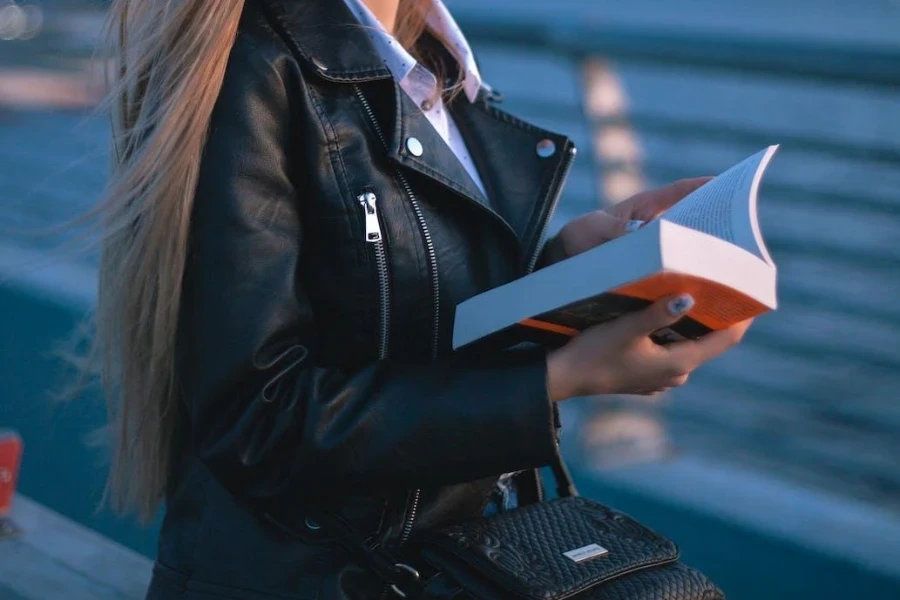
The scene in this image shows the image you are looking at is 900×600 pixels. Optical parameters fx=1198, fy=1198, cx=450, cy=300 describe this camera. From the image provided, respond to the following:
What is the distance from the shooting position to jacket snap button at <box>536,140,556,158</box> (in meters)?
1.75

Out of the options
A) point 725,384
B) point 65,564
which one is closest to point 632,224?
point 65,564

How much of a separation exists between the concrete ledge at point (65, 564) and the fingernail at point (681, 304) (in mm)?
1458

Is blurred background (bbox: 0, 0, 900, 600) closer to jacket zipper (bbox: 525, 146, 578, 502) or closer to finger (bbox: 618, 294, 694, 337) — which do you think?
jacket zipper (bbox: 525, 146, 578, 502)

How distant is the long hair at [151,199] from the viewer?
4.51 ft

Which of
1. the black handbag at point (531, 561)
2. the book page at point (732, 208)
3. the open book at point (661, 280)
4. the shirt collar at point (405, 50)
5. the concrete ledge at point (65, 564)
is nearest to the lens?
the open book at point (661, 280)

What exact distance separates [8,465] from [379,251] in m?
1.34

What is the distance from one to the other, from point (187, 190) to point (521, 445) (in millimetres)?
482

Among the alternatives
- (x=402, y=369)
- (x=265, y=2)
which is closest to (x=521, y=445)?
(x=402, y=369)

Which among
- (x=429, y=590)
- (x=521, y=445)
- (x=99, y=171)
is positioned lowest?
(x=99, y=171)

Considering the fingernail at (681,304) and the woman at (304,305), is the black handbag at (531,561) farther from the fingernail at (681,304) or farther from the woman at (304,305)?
the fingernail at (681,304)

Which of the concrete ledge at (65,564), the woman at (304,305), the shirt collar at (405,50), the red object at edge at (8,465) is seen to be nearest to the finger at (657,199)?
the woman at (304,305)

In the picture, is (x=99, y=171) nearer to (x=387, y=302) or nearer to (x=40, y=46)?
(x=40, y=46)

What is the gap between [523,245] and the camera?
5.27 feet

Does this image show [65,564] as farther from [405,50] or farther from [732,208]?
[732,208]
